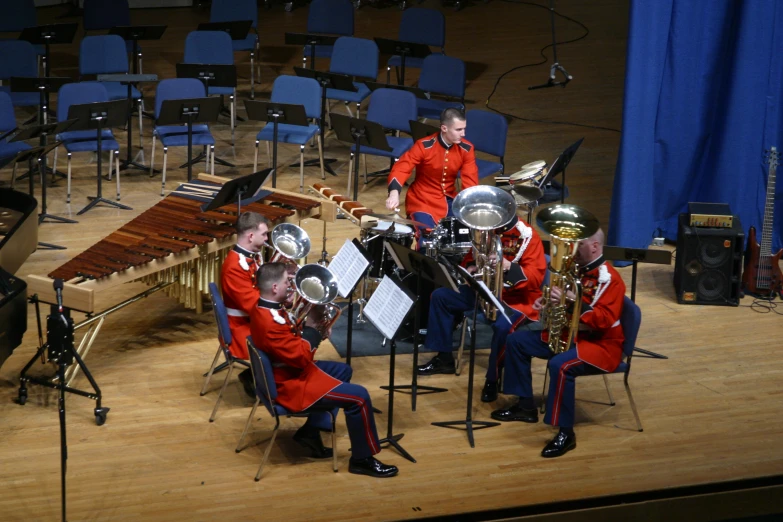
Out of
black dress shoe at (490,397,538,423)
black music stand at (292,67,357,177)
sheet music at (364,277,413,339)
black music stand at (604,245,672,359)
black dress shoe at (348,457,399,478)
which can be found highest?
black music stand at (292,67,357,177)

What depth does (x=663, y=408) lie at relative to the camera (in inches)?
264

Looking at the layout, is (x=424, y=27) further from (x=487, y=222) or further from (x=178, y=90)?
(x=487, y=222)

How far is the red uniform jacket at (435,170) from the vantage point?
8391 millimetres

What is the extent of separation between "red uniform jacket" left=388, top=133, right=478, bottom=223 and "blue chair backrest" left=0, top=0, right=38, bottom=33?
19.3ft

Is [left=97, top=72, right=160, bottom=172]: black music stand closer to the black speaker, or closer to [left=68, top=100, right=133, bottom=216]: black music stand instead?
[left=68, top=100, right=133, bottom=216]: black music stand

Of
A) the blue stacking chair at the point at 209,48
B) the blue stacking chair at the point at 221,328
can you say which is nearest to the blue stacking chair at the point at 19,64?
the blue stacking chair at the point at 209,48

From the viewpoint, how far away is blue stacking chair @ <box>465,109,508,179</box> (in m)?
9.34

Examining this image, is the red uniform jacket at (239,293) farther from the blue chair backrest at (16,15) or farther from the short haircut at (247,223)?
the blue chair backrest at (16,15)

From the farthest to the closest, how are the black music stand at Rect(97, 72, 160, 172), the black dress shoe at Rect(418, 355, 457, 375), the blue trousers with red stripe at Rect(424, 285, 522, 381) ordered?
1. the black music stand at Rect(97, 72, 160, 172)
2. the black dress shoe at Rect(418, 355, 457, 375)
3. the blue trousers with red stripe at Rect(424, 285, 522, 381)

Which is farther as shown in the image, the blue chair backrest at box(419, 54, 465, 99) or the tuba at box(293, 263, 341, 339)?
the blue chair backrest at box(419, 54, 465, 99)

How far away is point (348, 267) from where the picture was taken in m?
5.88

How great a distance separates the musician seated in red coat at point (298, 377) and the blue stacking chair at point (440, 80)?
16.7ft

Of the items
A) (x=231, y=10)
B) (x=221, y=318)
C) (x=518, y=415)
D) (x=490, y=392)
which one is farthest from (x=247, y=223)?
Result: (x=231, y=10)

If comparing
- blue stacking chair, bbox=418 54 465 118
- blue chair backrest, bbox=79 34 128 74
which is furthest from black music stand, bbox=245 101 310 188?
blue chair backrest, bbox=79 34 128 74
